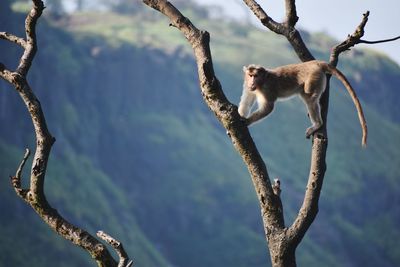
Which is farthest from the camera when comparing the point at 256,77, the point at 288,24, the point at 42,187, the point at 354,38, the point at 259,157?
the point at 256,77

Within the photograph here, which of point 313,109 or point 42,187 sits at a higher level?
point 313,109

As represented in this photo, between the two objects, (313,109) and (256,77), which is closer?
(313,109)

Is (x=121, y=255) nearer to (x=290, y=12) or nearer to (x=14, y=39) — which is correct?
(x=14, y=39)

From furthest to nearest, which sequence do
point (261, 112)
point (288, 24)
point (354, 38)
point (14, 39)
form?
point (261, 112)
point (288, 24)
point (14, 39)
point (354, 38)

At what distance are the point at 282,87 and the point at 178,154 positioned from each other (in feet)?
199

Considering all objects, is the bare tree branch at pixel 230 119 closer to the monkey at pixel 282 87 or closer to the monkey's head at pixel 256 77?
the monkey at pixel 282 87

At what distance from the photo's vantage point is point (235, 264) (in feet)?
185

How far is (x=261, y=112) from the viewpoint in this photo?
781 centimetres

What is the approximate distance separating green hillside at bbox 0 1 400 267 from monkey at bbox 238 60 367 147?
133 ft

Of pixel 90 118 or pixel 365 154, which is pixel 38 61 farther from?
pixel 365 154

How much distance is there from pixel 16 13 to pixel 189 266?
25.3 meters

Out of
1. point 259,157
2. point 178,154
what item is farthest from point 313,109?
point 178,154

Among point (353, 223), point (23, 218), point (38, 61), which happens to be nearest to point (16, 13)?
point (38, 61)

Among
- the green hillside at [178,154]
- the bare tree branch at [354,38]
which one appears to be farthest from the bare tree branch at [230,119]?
→ the green hillside at [178,154]
